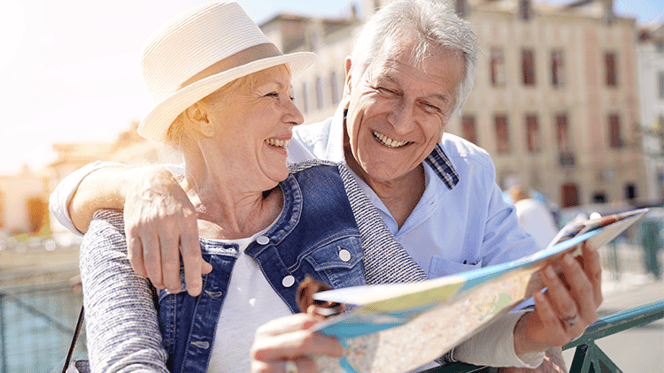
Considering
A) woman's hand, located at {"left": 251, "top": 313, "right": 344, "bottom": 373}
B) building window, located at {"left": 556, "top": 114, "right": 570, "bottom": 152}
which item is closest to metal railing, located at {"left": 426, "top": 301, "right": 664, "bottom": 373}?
woman's hand, located at {"left": 251, "top": 313, "right": 344, "bottom": 373}

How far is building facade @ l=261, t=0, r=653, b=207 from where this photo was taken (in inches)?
941

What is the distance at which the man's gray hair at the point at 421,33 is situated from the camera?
1.95 meters

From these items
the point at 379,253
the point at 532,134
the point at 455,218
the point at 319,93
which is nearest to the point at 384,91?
the point at 455,218

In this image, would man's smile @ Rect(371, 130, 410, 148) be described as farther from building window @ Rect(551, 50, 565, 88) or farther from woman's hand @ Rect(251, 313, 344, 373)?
building window @ Rect(551, 50, 565, 88)

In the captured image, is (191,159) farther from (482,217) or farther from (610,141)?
(610,141)

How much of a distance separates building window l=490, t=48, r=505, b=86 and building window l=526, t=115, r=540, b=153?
2254mm

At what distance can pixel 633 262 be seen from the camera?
970 cm

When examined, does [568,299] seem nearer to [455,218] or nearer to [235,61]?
[455,218]

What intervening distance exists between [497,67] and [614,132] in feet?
24.4

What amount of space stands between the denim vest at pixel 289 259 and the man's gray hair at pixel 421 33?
1.85 ft

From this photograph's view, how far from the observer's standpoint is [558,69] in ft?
83.8

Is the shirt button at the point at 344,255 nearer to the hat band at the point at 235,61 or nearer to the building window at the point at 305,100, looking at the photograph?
the hat band at the point at 235,61

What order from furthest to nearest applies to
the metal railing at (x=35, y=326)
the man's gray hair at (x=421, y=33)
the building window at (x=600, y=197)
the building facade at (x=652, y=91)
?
the building facade at (x=652, y=91)
the building window at (x=600, y=197)
the metal railing at (x=35, y=326)
the man's gray hair at (x=421, y=33)

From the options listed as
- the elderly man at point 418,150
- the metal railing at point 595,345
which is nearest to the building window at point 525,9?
the elderly man at point 418,150
